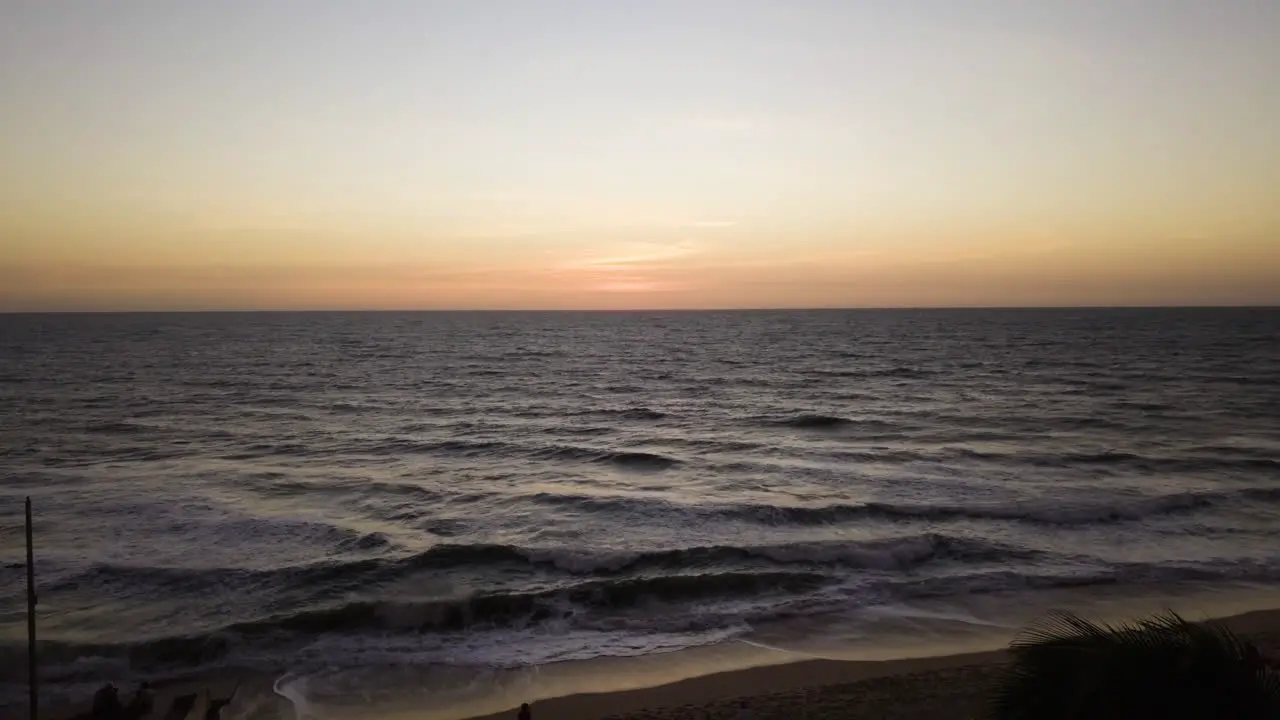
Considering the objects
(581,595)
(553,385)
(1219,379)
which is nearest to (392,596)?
(581,595)

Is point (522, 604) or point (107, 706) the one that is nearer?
point (107, 706)

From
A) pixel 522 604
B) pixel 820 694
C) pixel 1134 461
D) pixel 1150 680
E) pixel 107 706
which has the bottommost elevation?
pixel 522 604

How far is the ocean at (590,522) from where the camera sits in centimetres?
1498

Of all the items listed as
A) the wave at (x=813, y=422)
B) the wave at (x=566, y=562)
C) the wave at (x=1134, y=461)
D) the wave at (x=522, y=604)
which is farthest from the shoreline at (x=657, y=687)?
the wave at (x=813, y=422)

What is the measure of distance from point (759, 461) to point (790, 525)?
9531 mm

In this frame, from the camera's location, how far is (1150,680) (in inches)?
206

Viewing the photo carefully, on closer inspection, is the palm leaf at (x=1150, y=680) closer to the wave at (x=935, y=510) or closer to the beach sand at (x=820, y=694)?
the beach sand at (x=820, y=694)

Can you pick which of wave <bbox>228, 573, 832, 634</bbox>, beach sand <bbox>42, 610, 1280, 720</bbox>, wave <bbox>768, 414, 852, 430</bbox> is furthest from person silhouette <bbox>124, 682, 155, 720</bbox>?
wave <bbox>768, 414, 852, 430</bbox>

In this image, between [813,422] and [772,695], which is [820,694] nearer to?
[772,695]

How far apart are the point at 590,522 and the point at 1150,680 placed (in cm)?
1787

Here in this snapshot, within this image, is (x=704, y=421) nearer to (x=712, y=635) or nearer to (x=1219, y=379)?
(x=712, y=635)

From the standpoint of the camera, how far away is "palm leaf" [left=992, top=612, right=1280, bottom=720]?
5.16m

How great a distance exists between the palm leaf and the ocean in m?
8.91

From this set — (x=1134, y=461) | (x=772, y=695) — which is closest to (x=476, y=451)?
(x=772, y=695)
